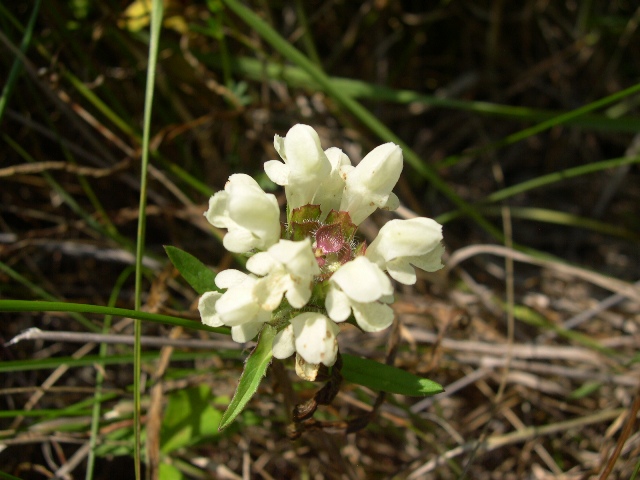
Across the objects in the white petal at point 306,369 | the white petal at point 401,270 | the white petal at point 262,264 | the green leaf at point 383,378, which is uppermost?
the white petal at point 262,264

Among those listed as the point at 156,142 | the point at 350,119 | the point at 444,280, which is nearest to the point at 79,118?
the point at 156,142

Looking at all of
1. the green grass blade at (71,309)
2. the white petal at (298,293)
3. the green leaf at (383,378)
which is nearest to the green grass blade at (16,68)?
the green grass blade at (71,309)

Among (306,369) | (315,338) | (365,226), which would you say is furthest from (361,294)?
(365,226)

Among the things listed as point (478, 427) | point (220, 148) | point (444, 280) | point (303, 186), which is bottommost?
point (478, 427)

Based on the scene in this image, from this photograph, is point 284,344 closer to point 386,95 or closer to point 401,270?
point 401,270

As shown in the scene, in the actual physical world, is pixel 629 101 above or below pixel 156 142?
below

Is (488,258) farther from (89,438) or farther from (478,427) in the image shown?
(89,438)

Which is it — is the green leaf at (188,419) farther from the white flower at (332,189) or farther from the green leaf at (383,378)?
the white flower at (332,189)

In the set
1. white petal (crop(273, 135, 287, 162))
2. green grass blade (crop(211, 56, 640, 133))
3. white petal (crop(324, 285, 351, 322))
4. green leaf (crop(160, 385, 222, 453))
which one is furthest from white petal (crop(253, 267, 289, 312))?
green grass blade (crop(211, 56, 640, 133))
